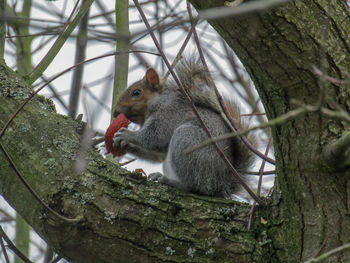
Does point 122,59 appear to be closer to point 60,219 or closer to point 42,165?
point 42,165

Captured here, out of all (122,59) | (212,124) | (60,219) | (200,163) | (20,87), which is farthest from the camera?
(212,124)

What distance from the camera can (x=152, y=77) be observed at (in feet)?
10.3

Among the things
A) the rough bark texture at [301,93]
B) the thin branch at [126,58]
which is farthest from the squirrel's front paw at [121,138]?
the rough bark texture at [301,93]

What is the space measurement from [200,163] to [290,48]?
3.38 ft

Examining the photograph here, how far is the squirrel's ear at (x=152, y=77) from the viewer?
Answer: 3104 millimetres

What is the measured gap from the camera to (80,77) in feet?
9.31

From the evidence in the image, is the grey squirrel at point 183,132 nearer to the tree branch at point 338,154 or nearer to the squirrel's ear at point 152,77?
the squirrel's ear at point 152,77

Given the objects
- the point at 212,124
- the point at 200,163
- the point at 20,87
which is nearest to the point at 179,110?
the point at 212,124

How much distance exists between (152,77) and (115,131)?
53 cm

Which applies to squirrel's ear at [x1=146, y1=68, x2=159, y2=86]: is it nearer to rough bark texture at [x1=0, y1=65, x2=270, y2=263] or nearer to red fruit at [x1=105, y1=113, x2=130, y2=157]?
red fruit at [x1=105, y1=113, x2=130, y2=157]

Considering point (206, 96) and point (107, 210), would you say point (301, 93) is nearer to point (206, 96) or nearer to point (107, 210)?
point (107, 210)

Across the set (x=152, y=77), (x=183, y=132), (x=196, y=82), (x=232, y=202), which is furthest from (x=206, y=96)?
(x=232, y=202)

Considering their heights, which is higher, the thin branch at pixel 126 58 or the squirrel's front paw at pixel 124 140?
the thin branch at pixel 126 58

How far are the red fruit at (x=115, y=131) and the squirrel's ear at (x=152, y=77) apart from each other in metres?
0.33
